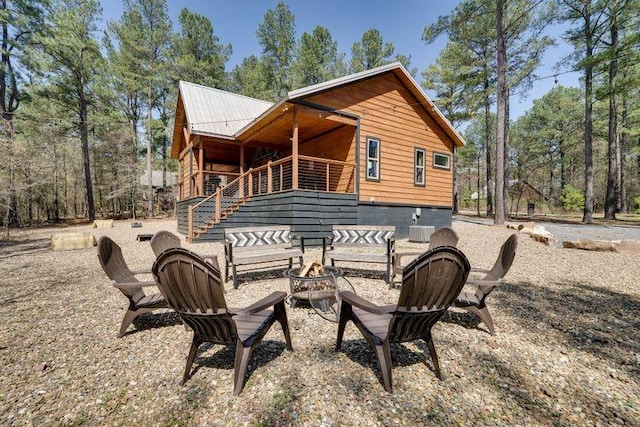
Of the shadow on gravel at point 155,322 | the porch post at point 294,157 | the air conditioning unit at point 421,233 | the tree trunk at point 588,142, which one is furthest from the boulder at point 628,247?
the shadow on gravel at point 155,322

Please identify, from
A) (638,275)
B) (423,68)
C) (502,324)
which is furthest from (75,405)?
(423,68)

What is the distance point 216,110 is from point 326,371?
14.7m

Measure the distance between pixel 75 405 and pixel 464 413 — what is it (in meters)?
2.95

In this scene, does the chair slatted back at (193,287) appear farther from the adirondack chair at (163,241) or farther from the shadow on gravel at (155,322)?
the adirondack chair at (163,241)

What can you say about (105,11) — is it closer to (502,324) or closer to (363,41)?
(363,41)

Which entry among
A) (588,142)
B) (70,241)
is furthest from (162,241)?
(588,142)

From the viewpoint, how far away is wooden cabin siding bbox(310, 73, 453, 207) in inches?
405

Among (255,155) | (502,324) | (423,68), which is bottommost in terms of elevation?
(502,324)

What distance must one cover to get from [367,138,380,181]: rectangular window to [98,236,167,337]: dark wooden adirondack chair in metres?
8.73

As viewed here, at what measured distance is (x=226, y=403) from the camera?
2.05 metres

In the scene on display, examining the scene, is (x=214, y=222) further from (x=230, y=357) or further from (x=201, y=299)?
(x=201, y=299)

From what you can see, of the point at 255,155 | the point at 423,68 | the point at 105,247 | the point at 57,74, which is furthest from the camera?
the point at 423,68

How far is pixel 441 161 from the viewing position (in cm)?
1328

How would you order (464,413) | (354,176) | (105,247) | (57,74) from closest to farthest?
(464,413), (105,247), (354,176), (57,74)
